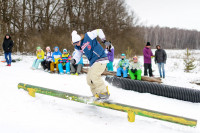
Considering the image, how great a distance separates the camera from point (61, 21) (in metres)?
22.5

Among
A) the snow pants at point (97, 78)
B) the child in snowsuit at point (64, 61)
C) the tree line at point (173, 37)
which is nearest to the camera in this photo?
the snow pants at point (97, 78)

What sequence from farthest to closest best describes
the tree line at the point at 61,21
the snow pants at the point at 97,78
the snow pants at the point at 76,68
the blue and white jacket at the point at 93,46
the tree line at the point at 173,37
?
the tree line at the point at 173,37 → the tree line at the point at 61,21 → the snow pants at the point at 76,68 → the blue and white jacket at the point at 93,46 → the snow pants at the point at 97,78

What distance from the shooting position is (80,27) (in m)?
23.2

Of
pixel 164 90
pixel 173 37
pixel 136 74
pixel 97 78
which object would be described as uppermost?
pixel 173 37

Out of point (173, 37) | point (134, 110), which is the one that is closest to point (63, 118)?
point (134, 110)

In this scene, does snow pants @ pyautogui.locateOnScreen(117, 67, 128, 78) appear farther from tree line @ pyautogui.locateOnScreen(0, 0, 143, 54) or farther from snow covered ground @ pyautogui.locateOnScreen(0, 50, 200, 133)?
tree line @ pyautogui.locateOnScreen(0, 0, 143, 54)

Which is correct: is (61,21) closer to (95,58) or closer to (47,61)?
(47,61)

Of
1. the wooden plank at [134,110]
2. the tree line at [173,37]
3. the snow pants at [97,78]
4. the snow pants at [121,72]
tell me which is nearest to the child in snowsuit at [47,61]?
the snow pants at [121,72]

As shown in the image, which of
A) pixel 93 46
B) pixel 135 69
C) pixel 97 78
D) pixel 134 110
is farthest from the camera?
pixel 135 69

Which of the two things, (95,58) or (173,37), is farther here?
(173,37)

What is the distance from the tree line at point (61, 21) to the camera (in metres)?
17.3

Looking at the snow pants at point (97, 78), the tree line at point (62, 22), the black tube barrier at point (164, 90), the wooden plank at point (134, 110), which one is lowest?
the black tube barrier at point (164, 90)

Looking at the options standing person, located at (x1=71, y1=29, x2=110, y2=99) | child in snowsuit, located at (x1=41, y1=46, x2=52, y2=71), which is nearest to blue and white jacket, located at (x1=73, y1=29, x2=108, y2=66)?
standing person, located at (x1=71, y1=29, x2=110, y2=99)

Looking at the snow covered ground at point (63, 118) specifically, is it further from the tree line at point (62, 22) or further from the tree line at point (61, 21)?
the tree line at point (61, 21)
